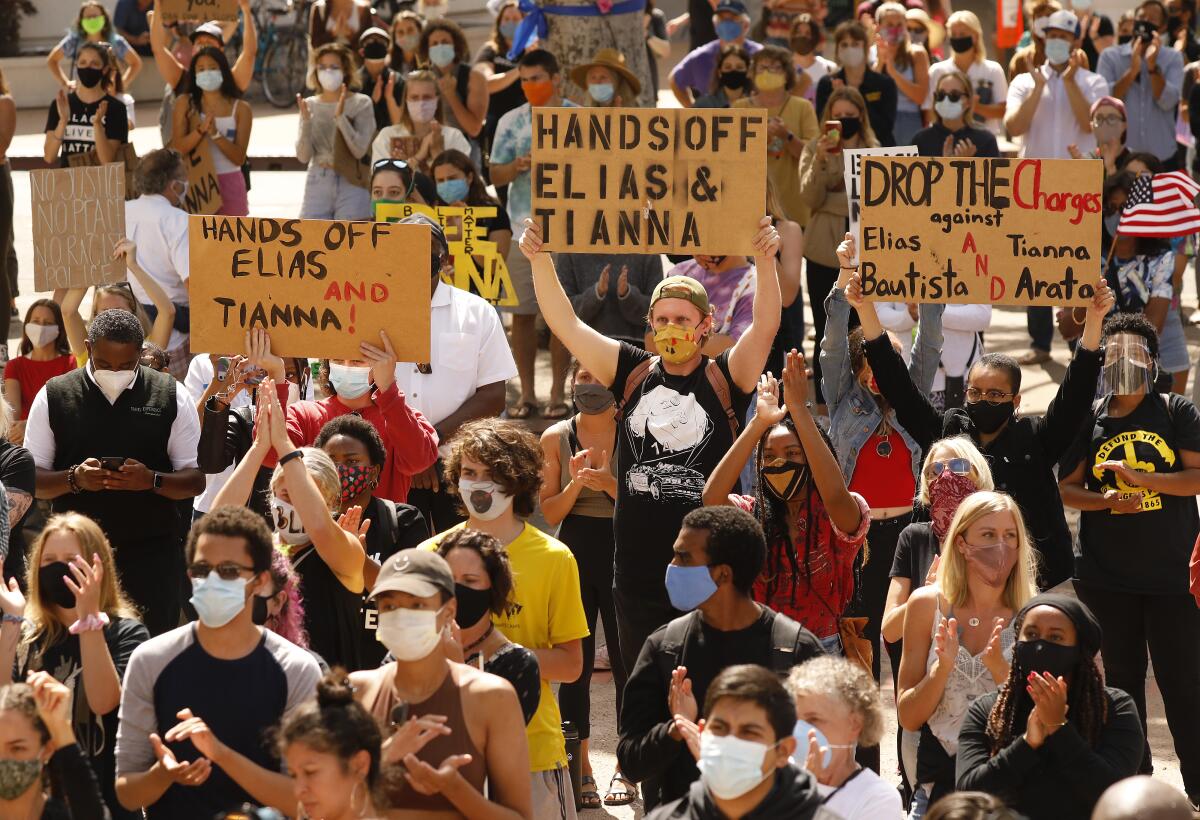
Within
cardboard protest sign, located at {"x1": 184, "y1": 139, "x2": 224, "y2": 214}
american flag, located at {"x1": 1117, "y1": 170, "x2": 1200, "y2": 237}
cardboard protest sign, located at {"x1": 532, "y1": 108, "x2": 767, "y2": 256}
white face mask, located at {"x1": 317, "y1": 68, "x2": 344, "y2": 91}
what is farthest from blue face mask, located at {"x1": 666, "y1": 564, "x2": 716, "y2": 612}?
white face mask, located at {"x1": 317, "y1": 68, "x2": 344, "y2": 91}

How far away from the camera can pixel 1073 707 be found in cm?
520

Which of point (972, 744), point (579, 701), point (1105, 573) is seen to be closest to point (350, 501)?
point (579, 701)

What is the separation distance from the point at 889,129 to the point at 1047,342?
6.18 feet

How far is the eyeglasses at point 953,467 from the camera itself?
641cm

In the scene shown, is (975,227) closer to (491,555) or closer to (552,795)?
(491,555)

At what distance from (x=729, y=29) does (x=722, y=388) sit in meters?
8.37

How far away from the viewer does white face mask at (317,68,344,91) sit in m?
12.6

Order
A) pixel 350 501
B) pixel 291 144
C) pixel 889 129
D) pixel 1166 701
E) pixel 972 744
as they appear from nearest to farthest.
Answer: pixel 972 744 → pixel 350 501 → pixel 1166 701 → pixel 889 129 → pixel 291 144

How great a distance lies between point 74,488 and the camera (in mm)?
7168

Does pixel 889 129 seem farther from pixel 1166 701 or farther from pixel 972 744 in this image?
pixel 972 744

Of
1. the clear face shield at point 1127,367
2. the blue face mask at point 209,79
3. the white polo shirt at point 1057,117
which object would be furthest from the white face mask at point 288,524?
the white polo shirt at point 1057,117

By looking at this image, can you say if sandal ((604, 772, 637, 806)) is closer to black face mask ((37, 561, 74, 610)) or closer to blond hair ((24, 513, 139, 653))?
blond hair ((24, 513, 139, 653))

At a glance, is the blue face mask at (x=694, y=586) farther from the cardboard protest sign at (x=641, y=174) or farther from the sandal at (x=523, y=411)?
the sandal at (x=523, y=411)

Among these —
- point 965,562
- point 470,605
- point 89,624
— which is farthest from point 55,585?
point 965,562
